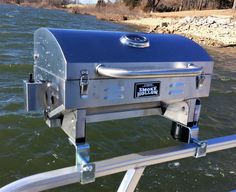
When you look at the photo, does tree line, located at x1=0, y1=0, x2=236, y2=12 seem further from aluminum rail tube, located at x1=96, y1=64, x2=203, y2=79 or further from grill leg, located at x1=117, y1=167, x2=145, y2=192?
grill leg, located at x1=117, y1=167, x2=145, y2=192

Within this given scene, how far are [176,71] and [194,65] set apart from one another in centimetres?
17

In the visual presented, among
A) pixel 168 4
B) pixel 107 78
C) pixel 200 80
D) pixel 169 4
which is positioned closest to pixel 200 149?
pixel 200 80

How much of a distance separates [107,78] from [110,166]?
321 millimetres

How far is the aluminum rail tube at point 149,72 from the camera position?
129 centimetres

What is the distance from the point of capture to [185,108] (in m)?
1.66

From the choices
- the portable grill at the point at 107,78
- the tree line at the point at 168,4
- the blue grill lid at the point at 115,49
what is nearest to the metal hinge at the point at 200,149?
the portable grill at the point at 107,78

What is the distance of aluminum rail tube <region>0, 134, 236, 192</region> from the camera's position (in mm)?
1152

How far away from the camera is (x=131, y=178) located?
1477mm

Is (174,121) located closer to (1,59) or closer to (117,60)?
(117,60)

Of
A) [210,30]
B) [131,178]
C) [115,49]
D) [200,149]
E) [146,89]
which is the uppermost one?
[115,49]

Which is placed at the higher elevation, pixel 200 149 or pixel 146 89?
pixel 146 89

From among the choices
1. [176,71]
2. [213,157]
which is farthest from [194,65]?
[213,157]

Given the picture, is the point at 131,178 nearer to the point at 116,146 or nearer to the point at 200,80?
the point at 200,80

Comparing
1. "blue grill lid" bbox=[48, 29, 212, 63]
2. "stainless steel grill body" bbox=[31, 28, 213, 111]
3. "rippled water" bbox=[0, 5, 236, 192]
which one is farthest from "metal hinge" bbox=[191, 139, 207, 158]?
"rippled water" bbox=[0, 5, 236, 192]
